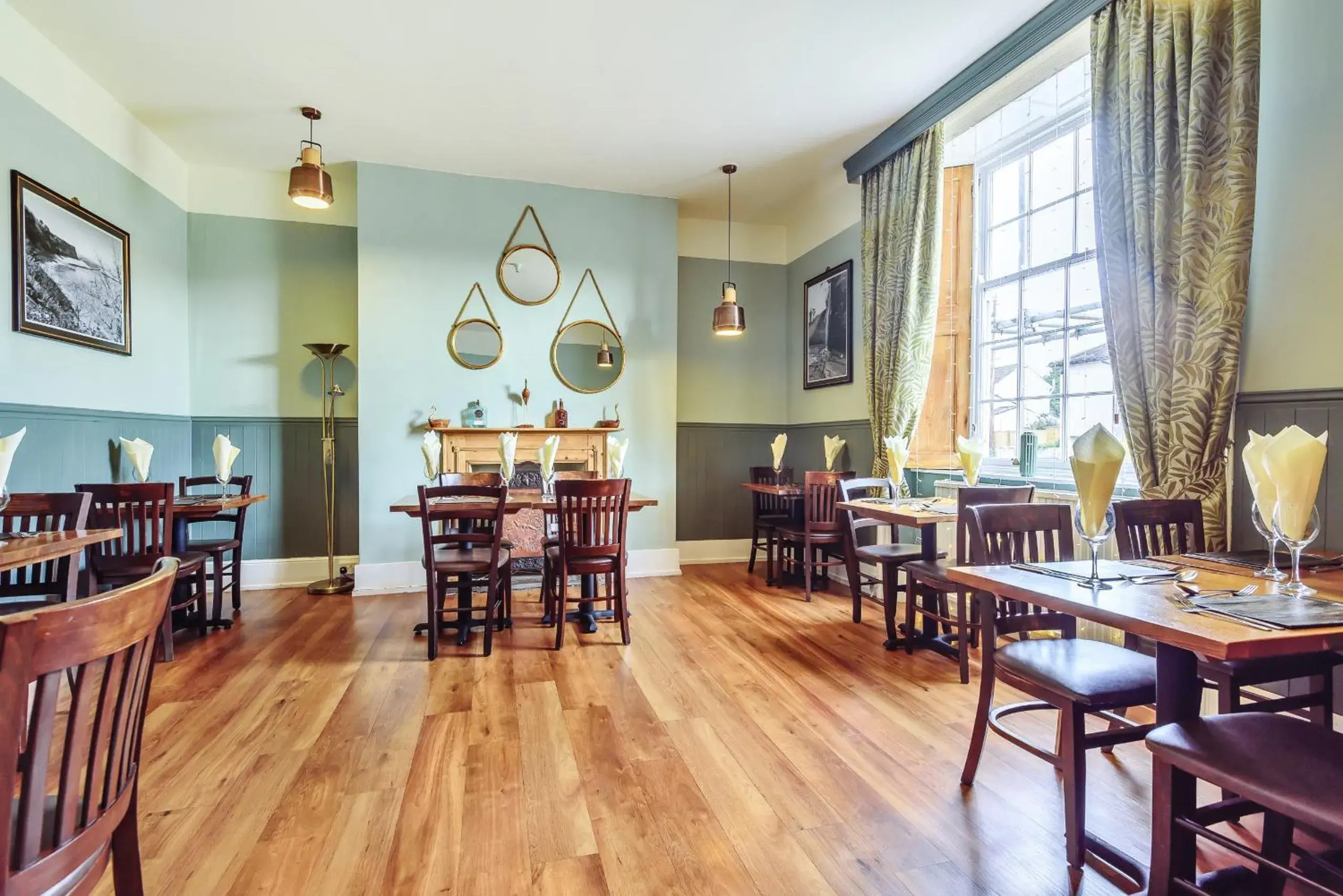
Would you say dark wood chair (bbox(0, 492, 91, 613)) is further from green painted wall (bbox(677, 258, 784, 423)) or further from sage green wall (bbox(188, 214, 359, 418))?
green painted wall (bbox(677, 258, 784, 423))

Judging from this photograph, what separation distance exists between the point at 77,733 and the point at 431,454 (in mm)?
3461

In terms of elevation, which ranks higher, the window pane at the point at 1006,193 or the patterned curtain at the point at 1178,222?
the window pane at the point at 1006,193

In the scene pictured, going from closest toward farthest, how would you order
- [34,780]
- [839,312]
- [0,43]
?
[34,780] < [0,43] < [839,312]

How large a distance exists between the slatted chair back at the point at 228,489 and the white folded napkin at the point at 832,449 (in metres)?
4.08

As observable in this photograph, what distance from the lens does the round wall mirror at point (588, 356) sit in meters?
5.11

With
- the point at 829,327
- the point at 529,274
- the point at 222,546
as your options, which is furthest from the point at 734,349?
the point at 222,546

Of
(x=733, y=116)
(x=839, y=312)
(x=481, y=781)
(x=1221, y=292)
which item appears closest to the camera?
(x=481, y=781)

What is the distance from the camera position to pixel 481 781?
2.05m

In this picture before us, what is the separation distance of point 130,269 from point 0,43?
133 centimetres

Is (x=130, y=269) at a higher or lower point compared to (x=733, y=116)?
lower

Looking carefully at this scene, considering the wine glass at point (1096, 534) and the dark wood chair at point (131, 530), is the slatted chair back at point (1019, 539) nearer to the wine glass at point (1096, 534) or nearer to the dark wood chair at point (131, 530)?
the wine glass at point (1096, 534)

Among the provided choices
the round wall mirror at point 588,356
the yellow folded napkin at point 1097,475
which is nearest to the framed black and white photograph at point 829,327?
the round wall mirror at point 588,356

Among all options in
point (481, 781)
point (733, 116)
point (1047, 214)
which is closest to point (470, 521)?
point (481, 781)

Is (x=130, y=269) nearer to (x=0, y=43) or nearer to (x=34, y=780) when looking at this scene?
(x=0, y=43)
